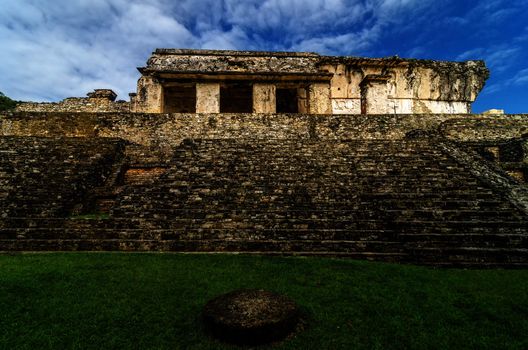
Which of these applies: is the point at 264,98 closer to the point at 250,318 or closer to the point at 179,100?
the point at 179,100

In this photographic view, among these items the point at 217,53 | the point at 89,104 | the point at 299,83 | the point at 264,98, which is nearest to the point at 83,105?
the point at 89,104

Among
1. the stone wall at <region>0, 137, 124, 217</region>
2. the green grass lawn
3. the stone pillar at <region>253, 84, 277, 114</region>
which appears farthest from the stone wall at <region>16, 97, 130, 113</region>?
the green grass lawn

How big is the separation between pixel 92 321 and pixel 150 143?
8.15 metres

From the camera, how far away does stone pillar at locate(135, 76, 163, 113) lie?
47.5ft

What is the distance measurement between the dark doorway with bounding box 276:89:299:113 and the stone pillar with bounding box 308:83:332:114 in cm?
254

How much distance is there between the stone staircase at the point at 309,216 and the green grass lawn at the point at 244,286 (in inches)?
16.9

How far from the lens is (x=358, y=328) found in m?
3.03

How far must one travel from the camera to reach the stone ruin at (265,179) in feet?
17.9

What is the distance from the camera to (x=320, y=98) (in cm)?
1514

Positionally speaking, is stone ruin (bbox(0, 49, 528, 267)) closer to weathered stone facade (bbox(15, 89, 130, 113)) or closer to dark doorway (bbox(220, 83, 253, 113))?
dark doorway (bbox(220, 83, 253, 113))

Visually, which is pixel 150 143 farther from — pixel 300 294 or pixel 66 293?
pixel 300 294

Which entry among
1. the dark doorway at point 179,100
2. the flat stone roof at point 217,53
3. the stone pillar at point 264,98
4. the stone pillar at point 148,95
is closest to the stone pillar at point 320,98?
the stone pillar at point 264,98

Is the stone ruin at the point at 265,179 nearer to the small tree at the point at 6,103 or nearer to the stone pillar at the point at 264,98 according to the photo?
the stone pillar at the point at 264,98

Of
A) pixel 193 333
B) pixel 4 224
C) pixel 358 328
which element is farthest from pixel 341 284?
pixel 4 224
